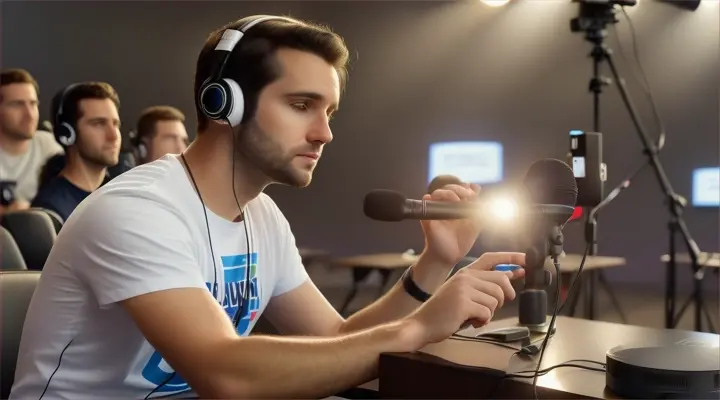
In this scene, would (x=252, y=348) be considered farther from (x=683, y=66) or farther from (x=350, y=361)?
(x=683, y=66)

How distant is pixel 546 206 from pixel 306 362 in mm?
365

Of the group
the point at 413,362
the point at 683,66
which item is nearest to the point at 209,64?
the point at 413,362

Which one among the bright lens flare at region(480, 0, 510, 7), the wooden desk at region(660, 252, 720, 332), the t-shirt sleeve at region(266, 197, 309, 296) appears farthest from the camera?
the bright lens flare at region(480, 0, 510, 7)

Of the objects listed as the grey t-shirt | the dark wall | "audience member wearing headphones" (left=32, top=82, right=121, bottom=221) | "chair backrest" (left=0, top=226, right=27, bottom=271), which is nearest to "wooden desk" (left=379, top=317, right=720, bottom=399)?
"chair backrest" (left=0, top=226, right=27, bottom=271)

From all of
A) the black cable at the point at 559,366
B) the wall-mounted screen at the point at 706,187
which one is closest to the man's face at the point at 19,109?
the black cable at the point at 559,366

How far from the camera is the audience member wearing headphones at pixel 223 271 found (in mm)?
888

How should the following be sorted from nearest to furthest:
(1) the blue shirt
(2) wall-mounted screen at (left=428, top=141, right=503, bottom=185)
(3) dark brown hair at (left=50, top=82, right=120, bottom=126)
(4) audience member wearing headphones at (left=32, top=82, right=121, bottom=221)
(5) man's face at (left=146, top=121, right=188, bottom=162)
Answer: (1) the blue shirt, (4) audience member wearing headphones at (left=32, top=82, right=121, bottom=221), (3) dark brown hair at (left=50, top=82, right=120, bottom=126), (5) man's face at (left=146, top=121, right=188, bottom=162), (2) wall-mounted screen at (left=428, top=141, right=503, bottom=185)

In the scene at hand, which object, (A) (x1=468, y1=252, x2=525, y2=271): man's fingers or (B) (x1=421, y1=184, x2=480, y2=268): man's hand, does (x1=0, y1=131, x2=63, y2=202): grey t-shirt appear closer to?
(B) (x1=421, y1=184, x2=480, y2=268): man's hand

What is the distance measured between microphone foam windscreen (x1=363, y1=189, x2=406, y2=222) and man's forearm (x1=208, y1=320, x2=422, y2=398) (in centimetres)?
17

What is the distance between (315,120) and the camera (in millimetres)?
1078

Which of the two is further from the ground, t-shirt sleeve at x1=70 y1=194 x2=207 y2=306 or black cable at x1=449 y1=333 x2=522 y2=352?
t-shirt sleeve at x1=70 y1=194 x2=207 y2=306

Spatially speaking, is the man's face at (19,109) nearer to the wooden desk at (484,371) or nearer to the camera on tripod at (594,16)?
the camera on tripod at (594,16)

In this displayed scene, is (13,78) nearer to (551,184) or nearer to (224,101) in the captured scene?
(224,101)

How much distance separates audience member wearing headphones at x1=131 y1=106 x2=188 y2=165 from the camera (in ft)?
11.2
